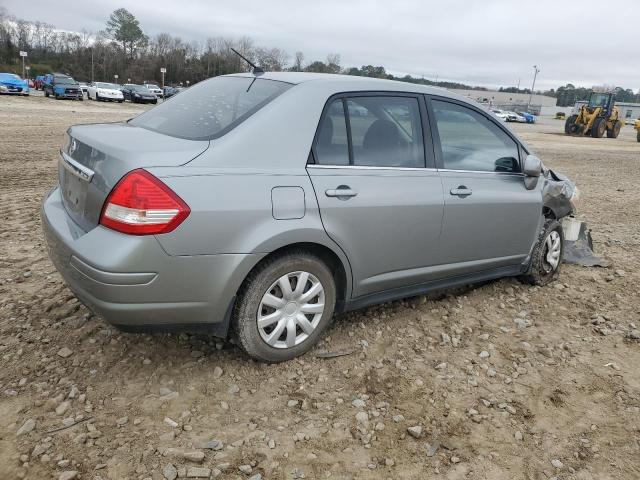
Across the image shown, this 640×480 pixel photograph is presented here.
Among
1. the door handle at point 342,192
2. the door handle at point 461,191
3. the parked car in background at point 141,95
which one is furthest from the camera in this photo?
the parked car in background at point 141,95

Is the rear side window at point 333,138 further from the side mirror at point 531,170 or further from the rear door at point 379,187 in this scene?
the side mirror at point 531,170

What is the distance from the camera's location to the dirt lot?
8.23ft

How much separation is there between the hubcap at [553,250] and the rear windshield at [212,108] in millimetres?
2898

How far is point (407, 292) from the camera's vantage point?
12.3ft

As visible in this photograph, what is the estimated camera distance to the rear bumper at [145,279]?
2.57m


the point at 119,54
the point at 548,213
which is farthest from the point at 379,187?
the point at 119,54

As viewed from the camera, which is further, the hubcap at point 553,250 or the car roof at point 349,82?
the hubcap at point 553,250

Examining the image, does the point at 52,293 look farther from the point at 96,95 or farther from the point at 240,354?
the point at 96,95

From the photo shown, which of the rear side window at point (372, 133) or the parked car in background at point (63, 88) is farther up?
the rear side window at point (372, 133)

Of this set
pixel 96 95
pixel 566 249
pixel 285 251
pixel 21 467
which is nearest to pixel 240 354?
pixel 285 251

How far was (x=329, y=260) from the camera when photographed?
3.27m

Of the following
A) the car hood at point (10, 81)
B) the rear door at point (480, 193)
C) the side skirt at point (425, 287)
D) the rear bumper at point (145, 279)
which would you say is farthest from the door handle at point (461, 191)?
the car hood at point (10, 81)

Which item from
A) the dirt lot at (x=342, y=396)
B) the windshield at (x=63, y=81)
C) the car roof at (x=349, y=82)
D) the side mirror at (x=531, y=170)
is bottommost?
the dirt lot at (x=342, y=396)

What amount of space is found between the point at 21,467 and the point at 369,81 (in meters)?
2.92
